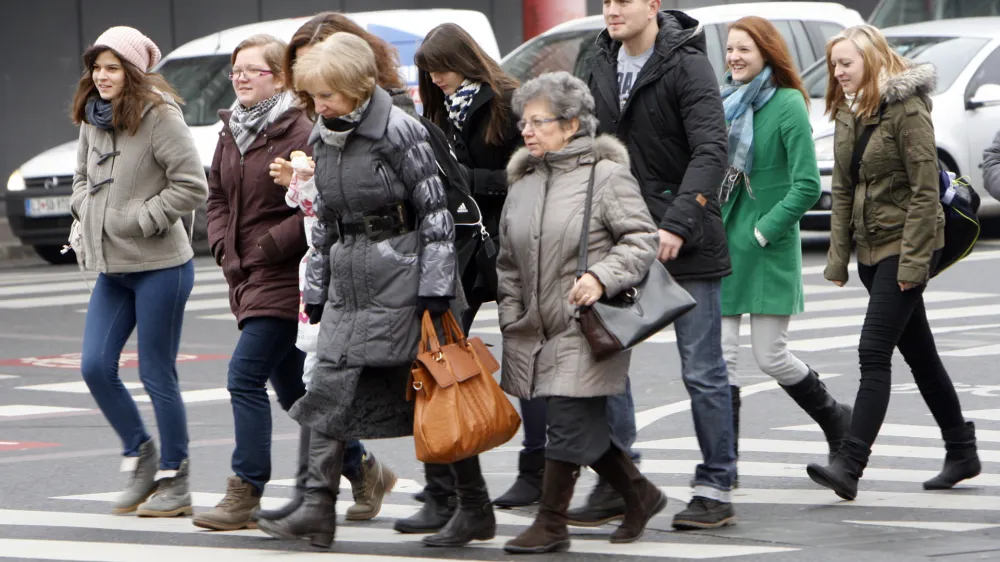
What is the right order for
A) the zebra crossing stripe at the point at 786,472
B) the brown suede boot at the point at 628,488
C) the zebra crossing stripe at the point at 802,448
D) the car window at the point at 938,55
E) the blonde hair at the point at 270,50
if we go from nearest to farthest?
1. the brown suede boot at the point at 628,488
2. the blonde hair at the point at 270,50
3. the zebra crossing stripe at the point at 786,472
4. the zebra crossing stripe at the point at 802,448
5. the car window at the point at 938,55

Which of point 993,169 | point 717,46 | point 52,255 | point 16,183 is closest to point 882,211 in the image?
point 993,169

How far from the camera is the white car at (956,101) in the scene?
1658 cm

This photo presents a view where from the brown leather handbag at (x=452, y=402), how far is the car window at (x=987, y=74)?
11.9 metres

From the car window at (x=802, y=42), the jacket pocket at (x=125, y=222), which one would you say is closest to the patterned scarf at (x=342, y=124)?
the jacket pocket at (x=125, y=222)

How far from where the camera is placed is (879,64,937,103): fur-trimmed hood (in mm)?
6672

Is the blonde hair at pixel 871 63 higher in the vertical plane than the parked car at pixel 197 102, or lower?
higher

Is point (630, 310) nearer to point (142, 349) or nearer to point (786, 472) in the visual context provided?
point (786, 472)

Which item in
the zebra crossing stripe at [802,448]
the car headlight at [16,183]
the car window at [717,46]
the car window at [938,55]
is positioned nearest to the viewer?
the zebra crossing stripe at [802,448]

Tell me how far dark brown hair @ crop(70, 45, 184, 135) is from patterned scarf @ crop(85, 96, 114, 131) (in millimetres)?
16

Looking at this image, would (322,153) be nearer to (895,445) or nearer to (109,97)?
(109,97)

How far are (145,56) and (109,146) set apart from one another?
0.35 metres

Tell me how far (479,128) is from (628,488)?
1441 millimetres

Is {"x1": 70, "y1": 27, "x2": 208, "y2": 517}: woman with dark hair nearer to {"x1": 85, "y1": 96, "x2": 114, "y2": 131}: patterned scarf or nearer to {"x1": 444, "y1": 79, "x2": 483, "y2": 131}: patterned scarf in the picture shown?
{"x1": 85, "y1": 96, "x2": 114, "y2": 131}: patterned scarf

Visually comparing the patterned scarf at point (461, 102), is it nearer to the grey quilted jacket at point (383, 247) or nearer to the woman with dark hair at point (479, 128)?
the woman with dark hair at point (479, 128)
